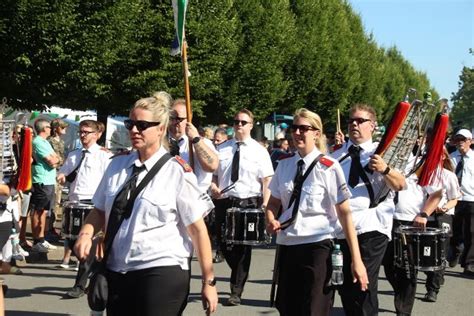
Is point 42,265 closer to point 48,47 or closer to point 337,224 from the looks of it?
point 48,47

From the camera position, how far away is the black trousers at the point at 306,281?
6090mm

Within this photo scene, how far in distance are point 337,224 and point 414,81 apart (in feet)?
296

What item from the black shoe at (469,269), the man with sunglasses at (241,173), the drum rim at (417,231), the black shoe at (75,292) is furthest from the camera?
the black shoe at (469,269)

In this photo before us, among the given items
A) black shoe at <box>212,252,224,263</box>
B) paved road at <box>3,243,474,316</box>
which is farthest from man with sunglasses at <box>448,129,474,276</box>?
black shoe at <box>212,252,224,263</box>

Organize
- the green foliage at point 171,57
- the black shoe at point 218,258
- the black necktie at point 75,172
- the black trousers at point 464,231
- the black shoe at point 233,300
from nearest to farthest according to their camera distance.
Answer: the black shoe at point 233,300
the black necktie at point 75,172
the black trousers at point 464,231
the black shoe at point 218,258
the green foliage at point 171,57

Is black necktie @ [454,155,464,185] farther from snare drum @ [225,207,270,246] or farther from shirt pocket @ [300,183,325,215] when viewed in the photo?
shirt pocket @ [300,183,325,215]

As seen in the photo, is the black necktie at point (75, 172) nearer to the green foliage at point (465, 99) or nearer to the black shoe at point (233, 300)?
the black shoe at point (233, 300)

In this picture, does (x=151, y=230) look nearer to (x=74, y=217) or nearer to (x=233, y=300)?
(x=233, y=300)

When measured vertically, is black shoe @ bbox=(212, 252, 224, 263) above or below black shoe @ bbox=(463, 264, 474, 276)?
below

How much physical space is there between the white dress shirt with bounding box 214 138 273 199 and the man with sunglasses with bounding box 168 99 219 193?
1.84 metres

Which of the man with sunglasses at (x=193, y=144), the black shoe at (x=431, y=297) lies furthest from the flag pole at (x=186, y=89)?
the black shoe at (x=431, y=297)

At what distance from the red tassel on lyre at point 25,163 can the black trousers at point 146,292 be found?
232cm

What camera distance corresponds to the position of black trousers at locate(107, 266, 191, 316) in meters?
4.73

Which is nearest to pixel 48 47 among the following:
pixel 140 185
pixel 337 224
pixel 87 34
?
pixel 87 34
